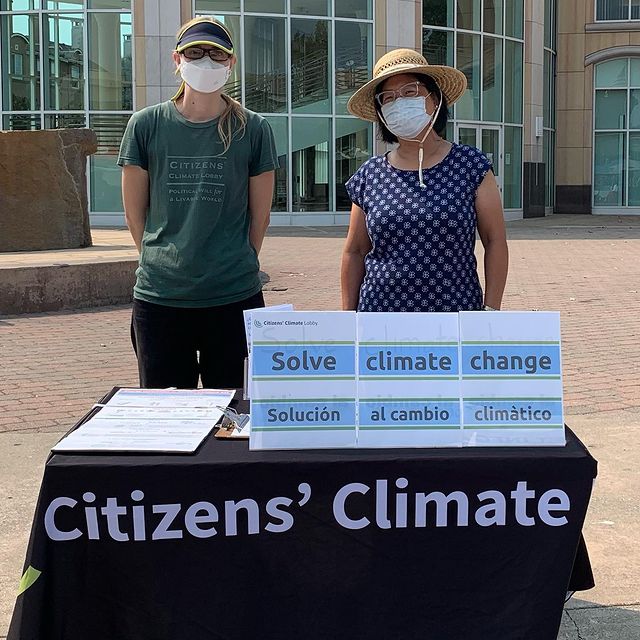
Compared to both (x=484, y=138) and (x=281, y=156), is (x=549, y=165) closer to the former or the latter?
(x=484, y=138)

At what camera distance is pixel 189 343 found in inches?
145

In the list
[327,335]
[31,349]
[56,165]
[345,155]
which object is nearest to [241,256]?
[327,335]

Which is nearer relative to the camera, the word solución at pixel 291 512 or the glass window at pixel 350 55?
the word solución at pixel 291 512

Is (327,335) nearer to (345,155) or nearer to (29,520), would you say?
(29,520)

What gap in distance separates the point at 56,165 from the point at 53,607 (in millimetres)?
10490

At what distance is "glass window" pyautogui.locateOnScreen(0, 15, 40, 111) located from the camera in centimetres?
2270

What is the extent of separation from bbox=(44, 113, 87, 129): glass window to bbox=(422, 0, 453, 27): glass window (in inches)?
351

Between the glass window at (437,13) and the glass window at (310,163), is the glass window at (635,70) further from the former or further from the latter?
the glass window at (310,163)

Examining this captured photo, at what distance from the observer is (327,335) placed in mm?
2664

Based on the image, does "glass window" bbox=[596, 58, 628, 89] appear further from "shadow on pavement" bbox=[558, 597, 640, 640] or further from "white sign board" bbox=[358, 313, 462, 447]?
"white sign board" bbox=[358, 313, 462, 447]

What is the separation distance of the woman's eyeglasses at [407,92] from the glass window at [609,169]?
29638 mm

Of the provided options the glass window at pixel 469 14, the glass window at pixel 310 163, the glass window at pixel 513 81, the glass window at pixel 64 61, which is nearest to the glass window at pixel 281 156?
the glass window at pixel 310 163

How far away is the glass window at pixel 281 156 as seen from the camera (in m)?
23.2

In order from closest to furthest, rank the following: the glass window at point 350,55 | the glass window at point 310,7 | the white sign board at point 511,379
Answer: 1. the white sign board at point 511,379
2. the glass window at point 310,7
3. the glass window at point 350,55
